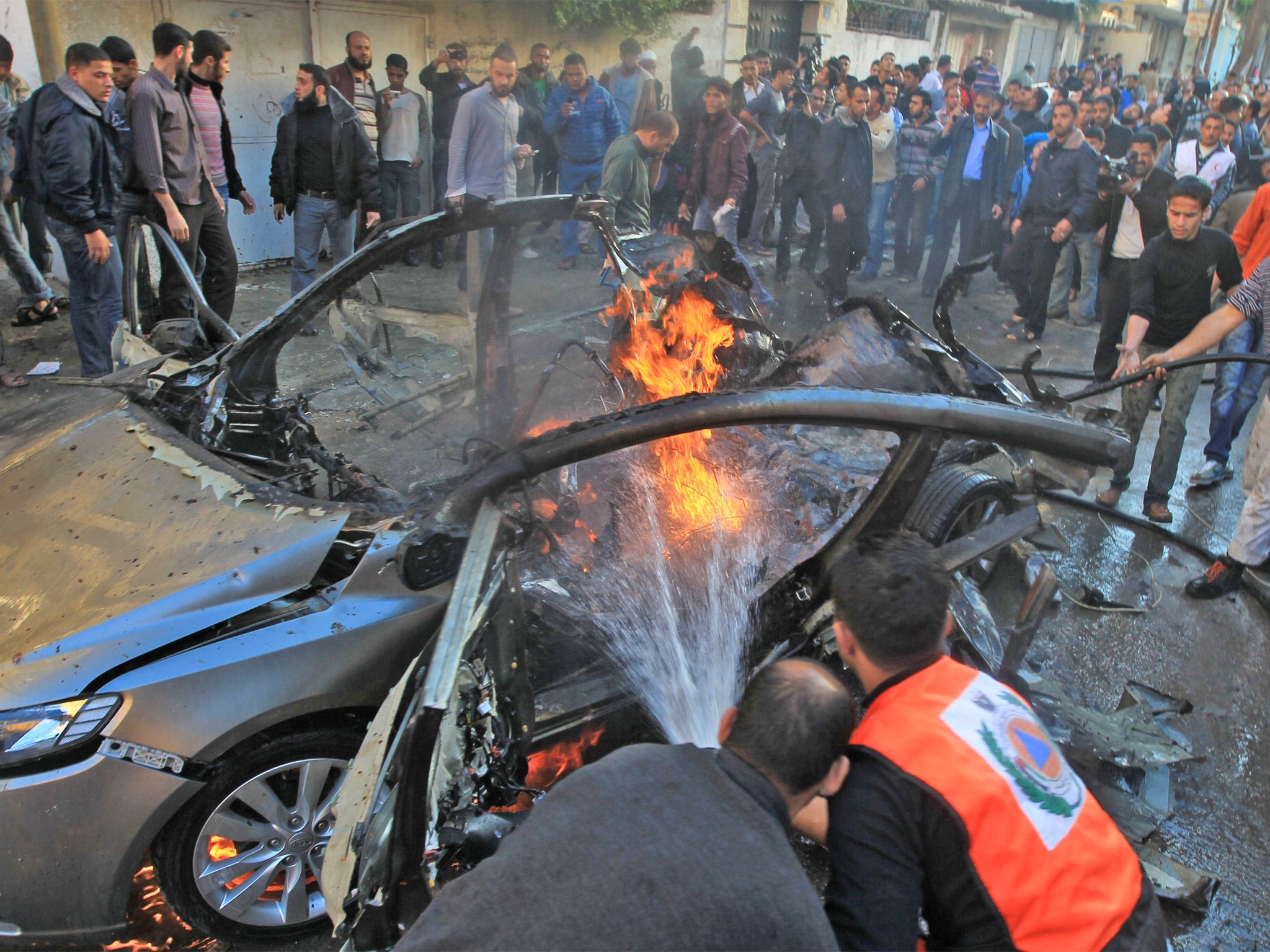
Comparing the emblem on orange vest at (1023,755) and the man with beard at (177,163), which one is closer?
the emblem on orange vest at (1023,755)

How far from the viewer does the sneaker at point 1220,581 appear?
4516mm

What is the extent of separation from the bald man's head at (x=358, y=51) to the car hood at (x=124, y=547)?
6370mm

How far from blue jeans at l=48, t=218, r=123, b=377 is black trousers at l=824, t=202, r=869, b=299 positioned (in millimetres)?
6527

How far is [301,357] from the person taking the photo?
6.71m

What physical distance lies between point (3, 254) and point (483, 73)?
6161mm

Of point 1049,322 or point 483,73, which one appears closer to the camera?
point 1049,322

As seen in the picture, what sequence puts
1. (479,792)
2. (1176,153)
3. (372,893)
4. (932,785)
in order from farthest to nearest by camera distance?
(1176,153), (479,792), (372,893), (932,785)

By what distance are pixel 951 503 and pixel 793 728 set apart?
2.33 metres

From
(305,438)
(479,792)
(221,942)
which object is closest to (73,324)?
(305,438)

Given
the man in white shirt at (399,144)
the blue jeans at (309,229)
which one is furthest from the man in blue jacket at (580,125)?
the blue jeans at (309,229)

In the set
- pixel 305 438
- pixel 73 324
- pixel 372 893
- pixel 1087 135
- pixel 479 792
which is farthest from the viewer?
pixel 1087 135

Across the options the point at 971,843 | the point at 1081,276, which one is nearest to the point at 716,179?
the point at 1081,276

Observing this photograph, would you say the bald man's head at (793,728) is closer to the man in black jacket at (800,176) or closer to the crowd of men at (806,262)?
the crowd of men at (806,262)

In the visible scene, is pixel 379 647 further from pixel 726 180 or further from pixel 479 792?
pixel 726 180
